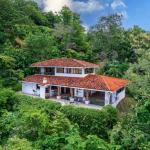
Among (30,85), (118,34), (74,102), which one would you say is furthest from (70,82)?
(118,34)

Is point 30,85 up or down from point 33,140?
up

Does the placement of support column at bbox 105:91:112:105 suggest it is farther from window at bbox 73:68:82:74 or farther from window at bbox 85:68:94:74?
window at bbox 85:68:94:74

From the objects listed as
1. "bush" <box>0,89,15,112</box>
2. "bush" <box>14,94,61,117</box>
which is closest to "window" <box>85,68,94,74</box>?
"bush" <box>14,94,61,117</box>

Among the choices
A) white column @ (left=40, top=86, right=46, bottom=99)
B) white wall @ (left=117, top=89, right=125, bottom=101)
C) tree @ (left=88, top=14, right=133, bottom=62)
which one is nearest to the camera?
white wall @ (left=117, top=89, right=125, bottom=101)

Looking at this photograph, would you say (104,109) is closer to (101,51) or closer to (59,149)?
(59,149)

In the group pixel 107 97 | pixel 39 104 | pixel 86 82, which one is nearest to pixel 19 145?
pixel 39 104

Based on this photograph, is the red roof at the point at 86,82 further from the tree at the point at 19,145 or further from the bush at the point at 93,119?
the tree at the point at 19,145

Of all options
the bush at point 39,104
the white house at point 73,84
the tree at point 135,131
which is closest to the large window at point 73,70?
the white house at point 73,84
